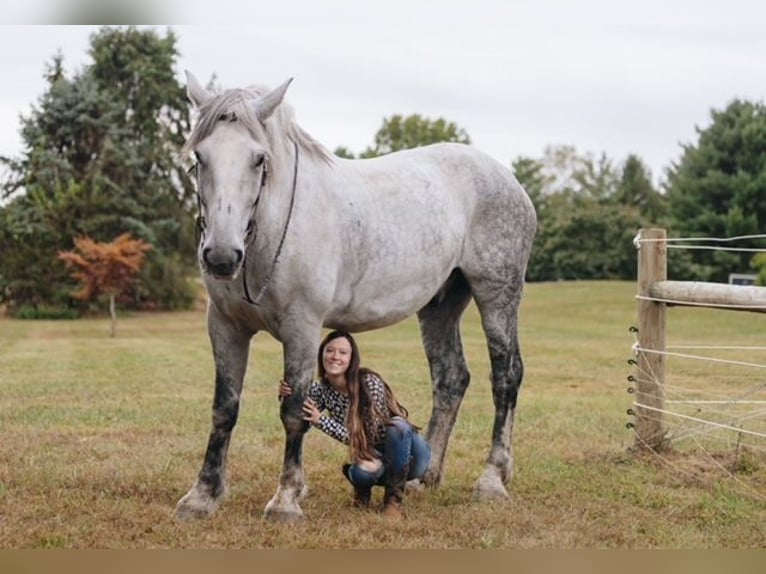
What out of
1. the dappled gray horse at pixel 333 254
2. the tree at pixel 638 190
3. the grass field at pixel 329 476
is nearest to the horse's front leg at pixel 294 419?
the dappled gray horse at pixel 333 254

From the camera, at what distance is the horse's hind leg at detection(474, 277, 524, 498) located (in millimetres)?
5676

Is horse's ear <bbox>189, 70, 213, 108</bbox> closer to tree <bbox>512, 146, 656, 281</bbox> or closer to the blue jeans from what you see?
the blue jeans

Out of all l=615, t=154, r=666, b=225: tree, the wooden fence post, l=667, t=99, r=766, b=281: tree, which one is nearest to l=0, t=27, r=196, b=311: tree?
l=667, t=99, r=766, b=281: tree

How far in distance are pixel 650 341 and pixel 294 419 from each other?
11.2 ft

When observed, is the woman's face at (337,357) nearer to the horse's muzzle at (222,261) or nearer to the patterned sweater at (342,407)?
the patterned sweater at (342,407)

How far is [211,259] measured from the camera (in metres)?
3.90

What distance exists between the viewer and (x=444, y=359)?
19.0ft

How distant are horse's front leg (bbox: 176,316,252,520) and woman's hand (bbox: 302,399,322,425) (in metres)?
0.41

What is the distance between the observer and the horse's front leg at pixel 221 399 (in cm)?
473

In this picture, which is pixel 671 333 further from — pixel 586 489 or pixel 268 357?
pixel 586 489

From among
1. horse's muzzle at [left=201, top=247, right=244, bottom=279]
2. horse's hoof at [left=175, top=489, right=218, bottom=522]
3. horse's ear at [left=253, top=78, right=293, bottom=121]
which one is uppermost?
horse's ear at [left=253, top=78, right=293, bottom=121]

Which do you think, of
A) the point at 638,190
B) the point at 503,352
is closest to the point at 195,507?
the point at 503,352

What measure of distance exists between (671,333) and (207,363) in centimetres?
1227

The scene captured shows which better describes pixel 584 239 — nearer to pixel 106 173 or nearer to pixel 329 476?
pixel 106 173
